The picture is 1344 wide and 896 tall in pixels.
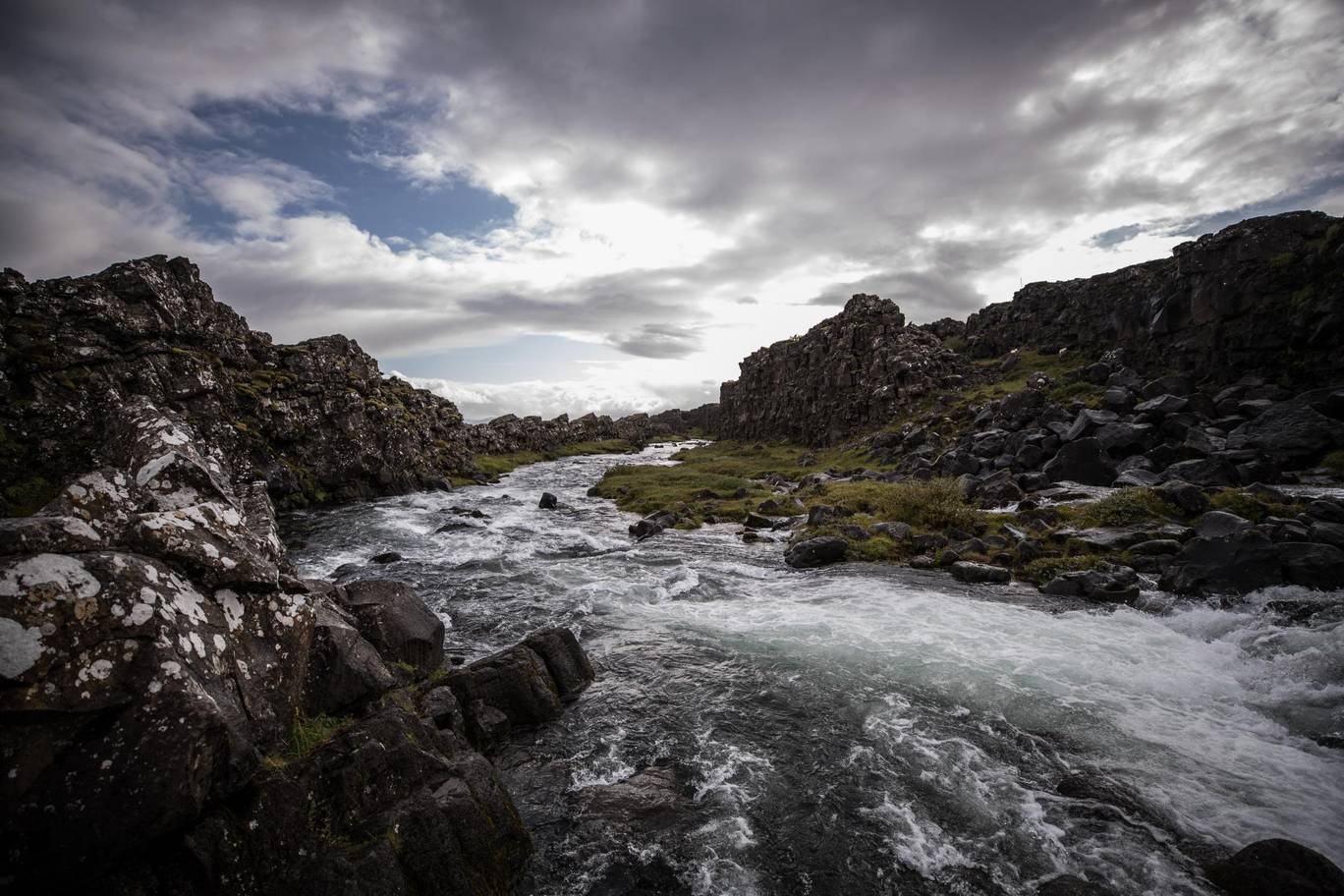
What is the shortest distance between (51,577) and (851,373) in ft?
350

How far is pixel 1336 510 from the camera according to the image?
76.0ft

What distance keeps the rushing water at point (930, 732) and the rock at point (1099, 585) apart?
1.46 meters

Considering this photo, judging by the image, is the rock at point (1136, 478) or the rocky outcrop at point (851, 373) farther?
the rocky outcrop at point (851, 373)

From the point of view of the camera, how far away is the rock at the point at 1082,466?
127 feet

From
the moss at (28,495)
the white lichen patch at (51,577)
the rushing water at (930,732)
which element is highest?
the moss at (28,495)

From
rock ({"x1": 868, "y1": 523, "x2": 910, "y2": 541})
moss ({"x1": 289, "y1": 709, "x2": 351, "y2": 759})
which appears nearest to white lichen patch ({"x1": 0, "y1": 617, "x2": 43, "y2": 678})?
moss ({"x1": 289, "y1": 709, "x2": 351, "y2": 759})

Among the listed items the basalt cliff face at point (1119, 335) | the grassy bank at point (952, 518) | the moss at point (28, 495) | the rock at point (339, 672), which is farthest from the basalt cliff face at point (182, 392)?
the basalt cliff face at point (1119, 335)

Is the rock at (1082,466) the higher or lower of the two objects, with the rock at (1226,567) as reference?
higher

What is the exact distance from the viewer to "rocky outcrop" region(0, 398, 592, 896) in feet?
19.8

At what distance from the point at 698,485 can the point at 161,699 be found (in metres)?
58.0

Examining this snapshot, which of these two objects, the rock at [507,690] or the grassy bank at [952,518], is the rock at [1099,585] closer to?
the grassy bank at [952,518]

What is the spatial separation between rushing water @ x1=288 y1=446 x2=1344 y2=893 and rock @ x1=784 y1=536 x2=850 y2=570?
3931 millimetres

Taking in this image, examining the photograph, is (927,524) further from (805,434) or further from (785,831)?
(805,434)

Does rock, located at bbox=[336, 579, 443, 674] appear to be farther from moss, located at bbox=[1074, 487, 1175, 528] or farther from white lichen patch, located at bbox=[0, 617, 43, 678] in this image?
moss, located at bbox=[1074, 487, 1175, 528]
